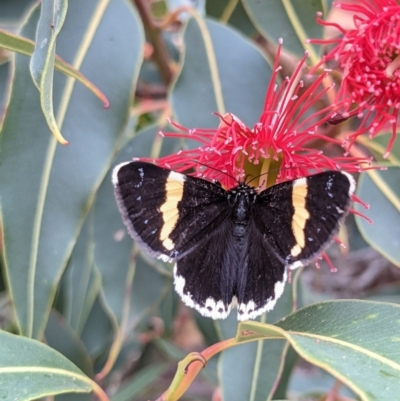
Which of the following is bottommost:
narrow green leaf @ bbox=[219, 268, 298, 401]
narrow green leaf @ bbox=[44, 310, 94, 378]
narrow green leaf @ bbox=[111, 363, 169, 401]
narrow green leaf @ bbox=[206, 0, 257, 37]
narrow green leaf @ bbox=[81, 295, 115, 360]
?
narrow green leaf @ bbox=[111, 363, 169, 401]

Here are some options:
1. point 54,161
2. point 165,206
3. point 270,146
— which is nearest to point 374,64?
point 270,146

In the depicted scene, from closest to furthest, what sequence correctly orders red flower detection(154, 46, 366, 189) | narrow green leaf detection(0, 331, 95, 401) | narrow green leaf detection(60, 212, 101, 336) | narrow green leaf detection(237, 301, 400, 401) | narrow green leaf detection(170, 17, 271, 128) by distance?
narrow green leaf detection(237, 301, 400, 401) < narrow green leaf detection(0, 331, 95, 401) < red flower detection(154, 46, 366, 189) < narrow green leaf detection(170, 17, 271, 128) < narrow green leaf detection(60, 212, 101, 336)

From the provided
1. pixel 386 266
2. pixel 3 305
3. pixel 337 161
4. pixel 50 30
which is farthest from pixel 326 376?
Answer: pixel 50 30

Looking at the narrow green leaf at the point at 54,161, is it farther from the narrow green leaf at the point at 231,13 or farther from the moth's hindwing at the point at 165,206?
the narrow green leaf at the point at 231,13

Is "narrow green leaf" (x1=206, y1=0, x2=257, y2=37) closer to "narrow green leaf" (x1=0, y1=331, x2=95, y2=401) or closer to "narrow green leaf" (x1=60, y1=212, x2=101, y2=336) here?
"narrow green leaf" (x1=60, y1=212, x2=101, y2=336)

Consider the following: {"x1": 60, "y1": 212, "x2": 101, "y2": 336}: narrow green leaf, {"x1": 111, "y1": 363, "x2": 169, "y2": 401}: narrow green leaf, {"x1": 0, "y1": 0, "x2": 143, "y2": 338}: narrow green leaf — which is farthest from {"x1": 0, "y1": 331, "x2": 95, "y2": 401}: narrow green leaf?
{"x1": 111, "y1": 363, "x2": 169, "y2": 401}: narrow green leaf

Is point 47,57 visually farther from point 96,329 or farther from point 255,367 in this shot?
point 96,329
